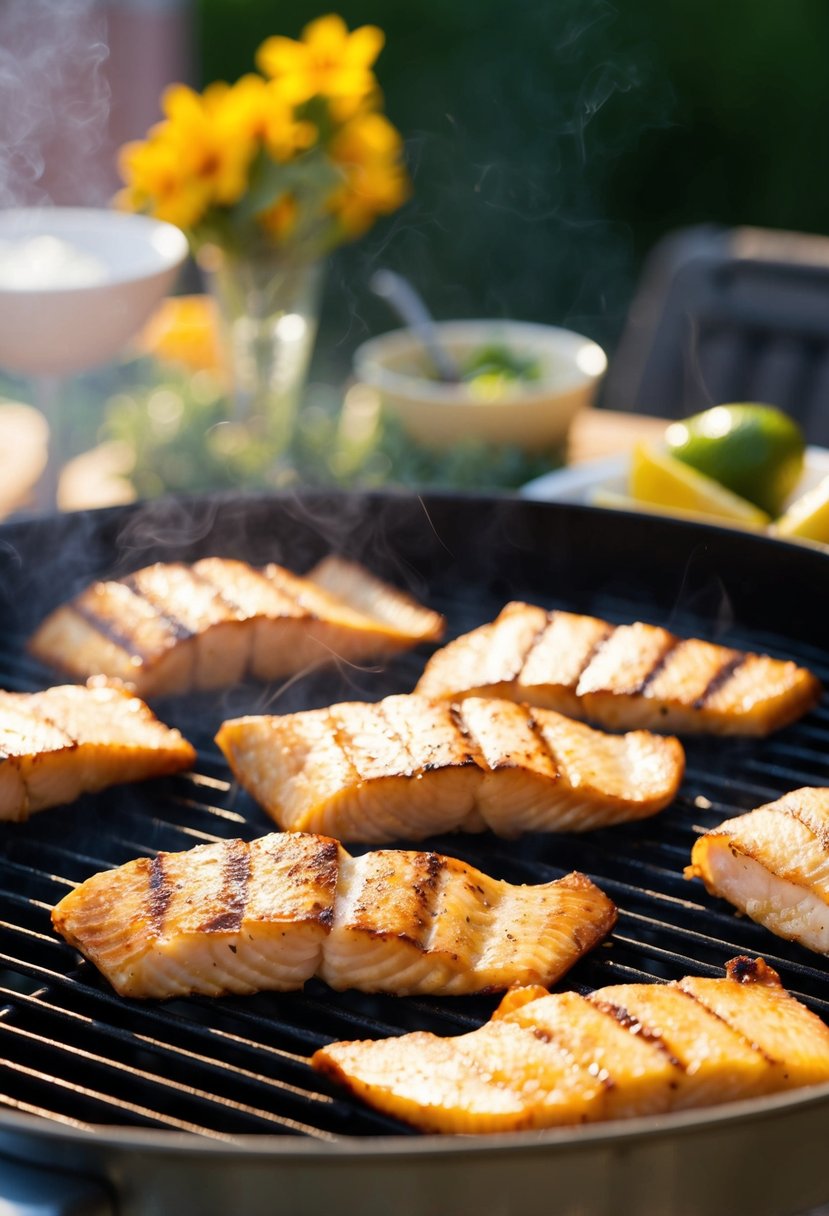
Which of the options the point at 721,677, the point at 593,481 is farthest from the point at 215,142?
the point at 721,677

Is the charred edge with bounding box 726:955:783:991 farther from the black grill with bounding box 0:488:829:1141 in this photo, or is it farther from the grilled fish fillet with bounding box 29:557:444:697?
the grilled fish fillet with bounding box 29:557:444:697

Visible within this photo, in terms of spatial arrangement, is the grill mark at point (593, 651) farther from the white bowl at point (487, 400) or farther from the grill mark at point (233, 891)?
the white bowl at point (487, 400)

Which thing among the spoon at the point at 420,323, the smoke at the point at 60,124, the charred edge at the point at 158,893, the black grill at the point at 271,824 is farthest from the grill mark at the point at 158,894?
the smoke at the point at 60,124

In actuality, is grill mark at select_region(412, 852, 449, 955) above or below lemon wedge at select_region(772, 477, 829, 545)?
below

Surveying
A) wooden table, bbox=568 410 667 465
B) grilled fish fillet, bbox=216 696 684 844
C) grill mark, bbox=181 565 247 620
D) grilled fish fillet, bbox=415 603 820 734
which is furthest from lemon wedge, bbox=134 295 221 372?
grilled fish fillet, bbox=216 696 684 844

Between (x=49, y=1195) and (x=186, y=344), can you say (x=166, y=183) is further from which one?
(x=49, y=1195)
